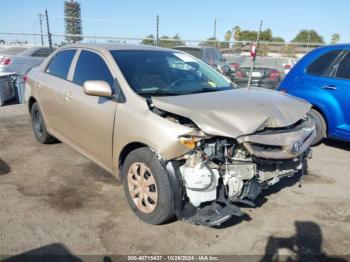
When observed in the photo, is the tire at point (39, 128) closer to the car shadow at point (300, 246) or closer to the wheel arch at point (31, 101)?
the wheel arch at point (31, 101)

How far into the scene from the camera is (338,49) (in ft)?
19.4

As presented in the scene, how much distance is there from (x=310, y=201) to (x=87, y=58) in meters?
3.27

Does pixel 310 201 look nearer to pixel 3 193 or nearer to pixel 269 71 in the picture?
pixel 3 193

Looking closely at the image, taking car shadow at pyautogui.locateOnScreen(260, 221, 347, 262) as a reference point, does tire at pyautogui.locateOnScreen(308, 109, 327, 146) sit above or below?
above

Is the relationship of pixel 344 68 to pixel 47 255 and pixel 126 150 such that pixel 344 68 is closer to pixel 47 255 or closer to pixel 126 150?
pixel 126 150

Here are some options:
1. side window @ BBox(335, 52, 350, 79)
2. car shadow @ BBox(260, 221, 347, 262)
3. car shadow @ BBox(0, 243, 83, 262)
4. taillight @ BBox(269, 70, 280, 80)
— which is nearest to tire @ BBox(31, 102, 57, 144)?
car shadow @ BBox(0, 243, 83, 262)

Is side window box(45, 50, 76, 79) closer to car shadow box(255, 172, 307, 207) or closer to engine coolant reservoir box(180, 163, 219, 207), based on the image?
engine coolant reservoir box(180, 163, 219, 207)

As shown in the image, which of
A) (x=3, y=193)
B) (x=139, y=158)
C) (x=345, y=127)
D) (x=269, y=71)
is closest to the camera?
(x=139, y=158)

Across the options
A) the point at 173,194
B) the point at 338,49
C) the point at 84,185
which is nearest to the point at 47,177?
the point at 84,185

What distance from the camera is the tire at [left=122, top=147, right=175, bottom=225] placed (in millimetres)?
3143

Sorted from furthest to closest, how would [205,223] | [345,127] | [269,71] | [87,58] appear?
[269,71], [345,127], [87,58], [205,223]

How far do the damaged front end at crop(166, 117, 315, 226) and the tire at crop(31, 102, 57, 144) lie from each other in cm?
329

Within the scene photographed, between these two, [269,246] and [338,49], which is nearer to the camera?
[269,246]

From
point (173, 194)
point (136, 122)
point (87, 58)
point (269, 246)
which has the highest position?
point (87, 58)
